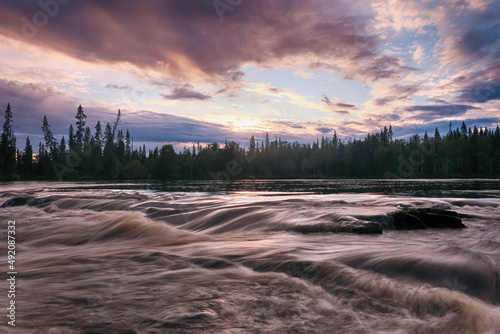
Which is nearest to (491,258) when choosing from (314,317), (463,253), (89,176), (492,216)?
(463,253)

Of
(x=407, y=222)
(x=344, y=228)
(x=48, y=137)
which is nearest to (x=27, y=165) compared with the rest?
(x=48, y=137)

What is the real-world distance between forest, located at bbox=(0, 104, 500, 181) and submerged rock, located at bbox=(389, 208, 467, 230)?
3486 inches

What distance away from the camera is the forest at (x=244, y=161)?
90.6 metres

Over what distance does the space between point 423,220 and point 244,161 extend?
131934mm

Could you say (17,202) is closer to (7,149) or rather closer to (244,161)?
(7,149)

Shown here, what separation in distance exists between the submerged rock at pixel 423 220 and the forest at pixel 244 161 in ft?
290

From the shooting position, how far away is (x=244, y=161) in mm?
140125

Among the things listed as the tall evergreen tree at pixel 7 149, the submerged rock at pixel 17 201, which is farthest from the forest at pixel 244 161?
the submerged rock at pixel 17 201

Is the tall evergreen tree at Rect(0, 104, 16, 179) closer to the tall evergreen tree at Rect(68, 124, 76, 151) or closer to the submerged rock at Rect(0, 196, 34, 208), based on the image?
the tall evergreen tree at Rect(68, 124, 76, 151)

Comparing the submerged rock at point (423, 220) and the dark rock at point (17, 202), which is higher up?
the submerged rock at point (423, 220)

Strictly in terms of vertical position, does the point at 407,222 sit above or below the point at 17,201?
above

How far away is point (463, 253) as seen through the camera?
5309 millimetres

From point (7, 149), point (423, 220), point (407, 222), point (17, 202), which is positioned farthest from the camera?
point (7, 149)

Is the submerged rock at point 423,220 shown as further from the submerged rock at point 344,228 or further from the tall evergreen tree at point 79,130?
the tall evergreen tree at point 79,130
